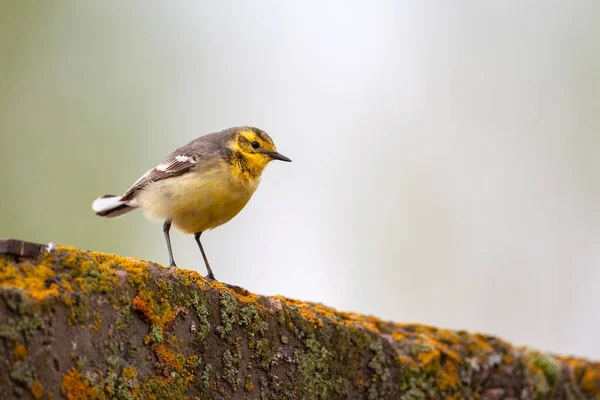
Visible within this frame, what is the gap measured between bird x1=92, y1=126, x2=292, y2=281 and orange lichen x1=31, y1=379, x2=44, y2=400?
2.92 m

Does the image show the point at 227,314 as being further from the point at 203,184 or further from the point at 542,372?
the point at 203,184

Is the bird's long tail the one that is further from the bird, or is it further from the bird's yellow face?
the bird's yellow face

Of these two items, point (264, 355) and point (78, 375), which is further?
point (264, 355)

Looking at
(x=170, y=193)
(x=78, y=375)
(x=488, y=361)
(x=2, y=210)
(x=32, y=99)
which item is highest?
(x=32, y=99)

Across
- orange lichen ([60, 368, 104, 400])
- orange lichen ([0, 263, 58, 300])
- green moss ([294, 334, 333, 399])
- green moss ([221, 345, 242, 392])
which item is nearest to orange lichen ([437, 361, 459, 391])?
green moss ([294, 334, 333, 399])

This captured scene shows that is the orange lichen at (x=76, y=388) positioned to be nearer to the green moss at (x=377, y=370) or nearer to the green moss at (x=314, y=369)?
the green moss at (x=314, y=369)

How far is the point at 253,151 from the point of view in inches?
221

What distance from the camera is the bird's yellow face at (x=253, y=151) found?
5.35 m

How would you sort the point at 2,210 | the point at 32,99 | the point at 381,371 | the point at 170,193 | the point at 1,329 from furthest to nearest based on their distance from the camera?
the point at 32,99
the point at 2,210
the point at 170,193
the point at 381,371
the point at 1,329

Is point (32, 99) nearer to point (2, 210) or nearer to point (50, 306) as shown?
point (2, 210)

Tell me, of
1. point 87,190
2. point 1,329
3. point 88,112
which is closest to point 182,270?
point 1,329

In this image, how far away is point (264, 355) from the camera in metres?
2.91

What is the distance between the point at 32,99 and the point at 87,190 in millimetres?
1754

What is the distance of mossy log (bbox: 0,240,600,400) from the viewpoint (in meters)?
2.06
